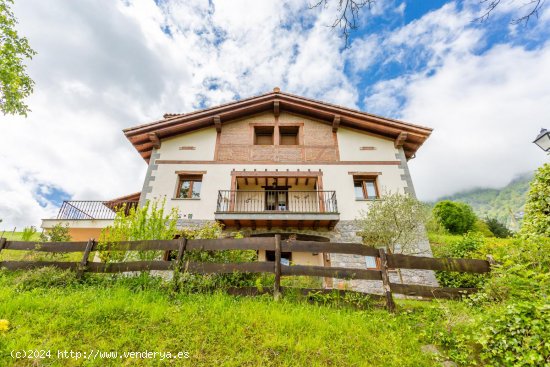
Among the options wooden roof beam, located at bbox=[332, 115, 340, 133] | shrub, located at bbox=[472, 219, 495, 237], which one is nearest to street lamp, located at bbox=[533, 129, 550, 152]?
wooden roof beam, located at bbox=[332, 115, 340, 133]

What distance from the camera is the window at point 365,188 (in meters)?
11.9

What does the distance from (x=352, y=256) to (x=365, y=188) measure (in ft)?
11.3

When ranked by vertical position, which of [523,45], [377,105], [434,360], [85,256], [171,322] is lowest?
[434,360]

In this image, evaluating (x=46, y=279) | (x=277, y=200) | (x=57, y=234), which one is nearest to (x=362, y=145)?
(x=277, y=200)

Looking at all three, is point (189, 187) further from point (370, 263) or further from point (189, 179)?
point (370, 263)

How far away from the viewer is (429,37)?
3.81 metres

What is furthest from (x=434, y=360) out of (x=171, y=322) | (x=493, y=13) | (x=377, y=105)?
(x=377, y=105)

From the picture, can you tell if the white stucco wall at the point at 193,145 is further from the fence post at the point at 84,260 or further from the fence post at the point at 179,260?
the fence post at the point at 179,260

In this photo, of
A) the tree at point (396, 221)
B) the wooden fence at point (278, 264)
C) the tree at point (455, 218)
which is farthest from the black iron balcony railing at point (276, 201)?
the tree at point (455, 218)

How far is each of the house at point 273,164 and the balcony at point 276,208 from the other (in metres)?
0.05

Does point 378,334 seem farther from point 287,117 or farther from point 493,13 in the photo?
point 287,117

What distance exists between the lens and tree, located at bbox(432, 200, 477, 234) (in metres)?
16.3

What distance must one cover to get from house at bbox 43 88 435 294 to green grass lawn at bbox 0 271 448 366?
20.9 feet

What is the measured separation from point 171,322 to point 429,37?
5.74 meters
